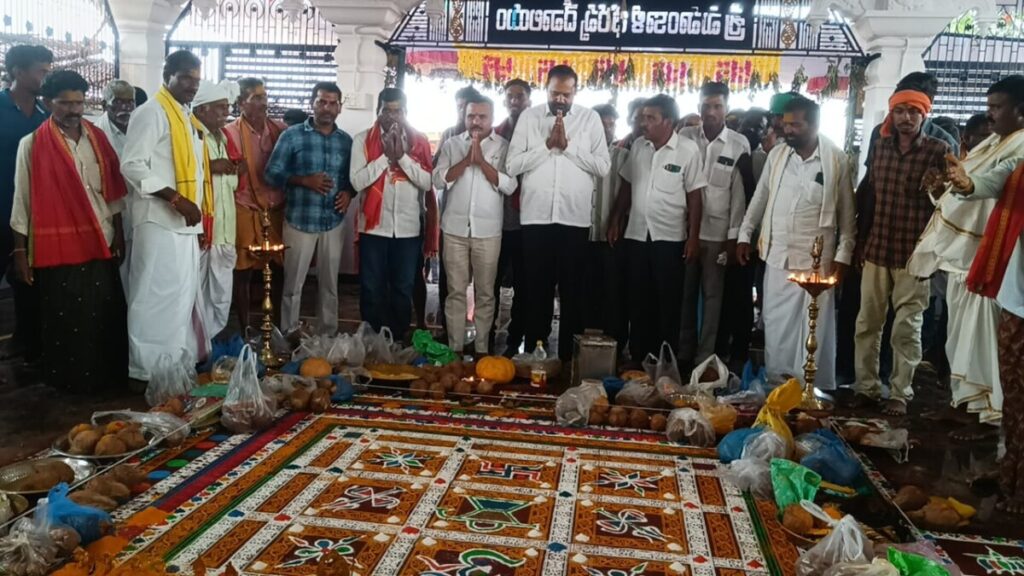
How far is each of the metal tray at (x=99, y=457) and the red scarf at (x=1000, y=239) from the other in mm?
3249

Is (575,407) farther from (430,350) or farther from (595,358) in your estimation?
(430,350)

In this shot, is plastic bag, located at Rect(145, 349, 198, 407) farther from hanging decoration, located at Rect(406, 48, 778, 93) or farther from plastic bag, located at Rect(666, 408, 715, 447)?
hanging decoration, located at Rect(406, 48, 778, 93)

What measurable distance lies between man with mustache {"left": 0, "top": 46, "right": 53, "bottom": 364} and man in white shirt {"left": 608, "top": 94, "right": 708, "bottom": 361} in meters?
3.39

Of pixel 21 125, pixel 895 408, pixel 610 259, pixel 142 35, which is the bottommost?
pixel 895 408

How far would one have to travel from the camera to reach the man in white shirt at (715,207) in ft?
17.2

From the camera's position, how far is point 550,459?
11.5ft

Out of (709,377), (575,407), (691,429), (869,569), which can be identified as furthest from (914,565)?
(709,377)

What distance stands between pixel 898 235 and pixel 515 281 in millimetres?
2241

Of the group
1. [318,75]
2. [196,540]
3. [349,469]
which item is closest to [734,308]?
[349,469]

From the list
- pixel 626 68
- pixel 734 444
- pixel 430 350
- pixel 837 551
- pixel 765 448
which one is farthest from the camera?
pixel 626 68

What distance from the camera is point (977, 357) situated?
3896 mm

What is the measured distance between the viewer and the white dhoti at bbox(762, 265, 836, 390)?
15.5ft

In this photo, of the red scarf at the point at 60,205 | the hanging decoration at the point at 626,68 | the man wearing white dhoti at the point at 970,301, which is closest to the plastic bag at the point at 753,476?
the man wearing white dhoti at the point at 970,301

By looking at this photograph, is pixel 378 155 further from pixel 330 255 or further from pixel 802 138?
pixel 802 138
